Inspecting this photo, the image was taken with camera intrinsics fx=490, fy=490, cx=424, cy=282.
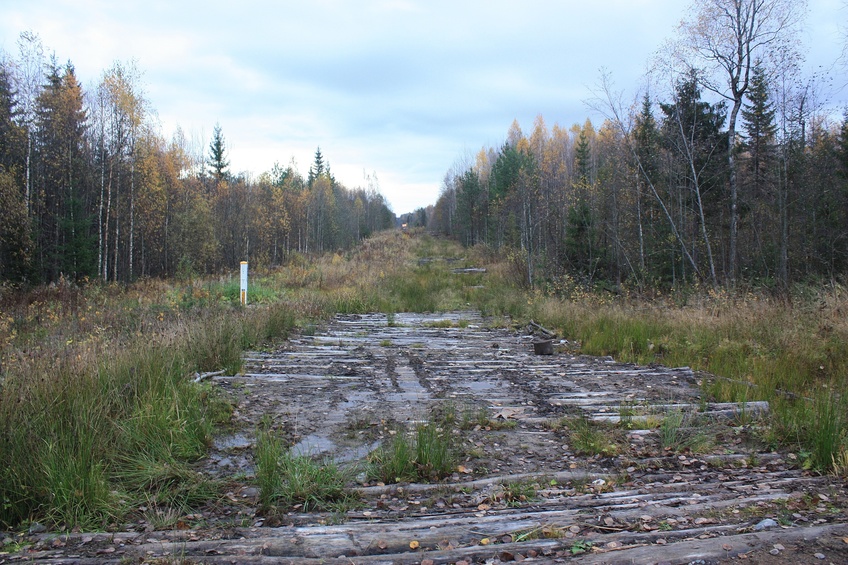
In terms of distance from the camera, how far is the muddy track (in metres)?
2.50

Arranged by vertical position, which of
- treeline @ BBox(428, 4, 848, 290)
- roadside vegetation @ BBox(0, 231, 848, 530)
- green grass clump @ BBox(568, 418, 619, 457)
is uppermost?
treeline @ BBox(428, 4, 848, 290)

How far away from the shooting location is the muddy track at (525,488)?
8.20 ft

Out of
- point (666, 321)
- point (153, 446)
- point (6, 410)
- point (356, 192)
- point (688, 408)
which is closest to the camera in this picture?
point (6, 410)

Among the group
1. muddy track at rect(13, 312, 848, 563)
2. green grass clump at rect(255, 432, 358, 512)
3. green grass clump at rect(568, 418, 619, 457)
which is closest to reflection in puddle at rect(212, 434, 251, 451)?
muddy track at rect(13, 312, 848, 563)

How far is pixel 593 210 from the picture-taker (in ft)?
72.8

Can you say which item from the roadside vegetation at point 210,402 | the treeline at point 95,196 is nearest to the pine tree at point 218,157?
the treeline at point 95,196

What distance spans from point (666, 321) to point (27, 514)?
30.6ft

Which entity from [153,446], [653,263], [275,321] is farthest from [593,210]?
[153,446]

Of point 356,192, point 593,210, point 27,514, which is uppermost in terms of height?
point 356,192

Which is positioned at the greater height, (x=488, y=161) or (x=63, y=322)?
(x=488, y=161)

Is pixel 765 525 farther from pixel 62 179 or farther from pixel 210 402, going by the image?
pixel 62 179

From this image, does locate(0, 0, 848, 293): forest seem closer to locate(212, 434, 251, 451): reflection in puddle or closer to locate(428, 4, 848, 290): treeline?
locate(428, 4, 848, 290): treeline

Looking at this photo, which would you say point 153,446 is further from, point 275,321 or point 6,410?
point 275,321

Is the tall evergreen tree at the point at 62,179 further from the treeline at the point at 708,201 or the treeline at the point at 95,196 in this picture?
the treeline at the point at 708,201
